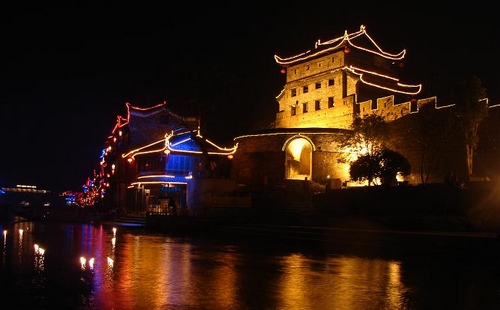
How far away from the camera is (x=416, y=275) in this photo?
1084cm

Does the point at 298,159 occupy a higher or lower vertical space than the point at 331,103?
lower

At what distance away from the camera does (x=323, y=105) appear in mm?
43312

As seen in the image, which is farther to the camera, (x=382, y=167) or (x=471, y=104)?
(x=471, y=104)

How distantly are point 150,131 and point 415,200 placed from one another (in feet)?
105

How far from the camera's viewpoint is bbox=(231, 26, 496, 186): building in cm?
3553

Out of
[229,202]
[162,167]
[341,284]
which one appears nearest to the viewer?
[341,284]

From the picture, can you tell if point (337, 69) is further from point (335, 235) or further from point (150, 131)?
point (335, 235)

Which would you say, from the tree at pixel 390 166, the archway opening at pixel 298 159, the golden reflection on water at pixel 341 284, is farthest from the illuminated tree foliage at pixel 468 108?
the golden reflection on water at pixel 341 284

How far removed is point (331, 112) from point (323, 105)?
4.58 ft

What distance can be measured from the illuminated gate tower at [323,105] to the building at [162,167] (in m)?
3.64

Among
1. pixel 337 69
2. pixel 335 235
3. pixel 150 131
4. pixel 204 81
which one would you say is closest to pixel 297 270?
pixel 335 235

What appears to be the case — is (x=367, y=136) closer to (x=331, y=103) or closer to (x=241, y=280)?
(x=331, y=103)

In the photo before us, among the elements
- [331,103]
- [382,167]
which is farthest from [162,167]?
[382,167]

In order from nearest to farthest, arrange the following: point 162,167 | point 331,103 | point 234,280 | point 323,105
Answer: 1. point 234,280
2. point 162,167
3. point 331,103
4. point 323,105
